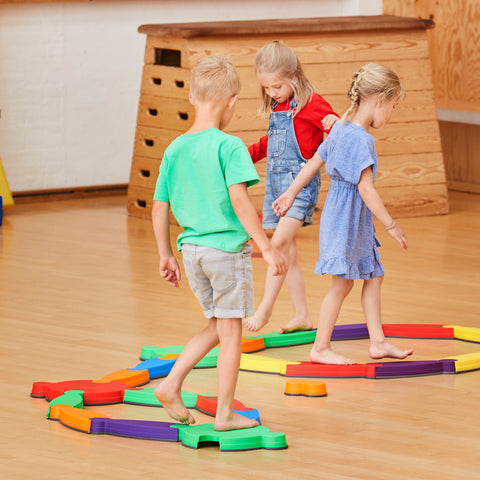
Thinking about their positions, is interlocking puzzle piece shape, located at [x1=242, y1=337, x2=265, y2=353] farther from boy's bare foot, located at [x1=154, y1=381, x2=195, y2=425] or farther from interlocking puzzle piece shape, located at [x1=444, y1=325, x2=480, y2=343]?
boy's bare foot, located at [x1=154, y1=381, x2=195, y2=425]

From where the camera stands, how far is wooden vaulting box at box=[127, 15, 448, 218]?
5.77 m

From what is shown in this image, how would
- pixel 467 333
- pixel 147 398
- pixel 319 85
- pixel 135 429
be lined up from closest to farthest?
pixel 135 429, pixel 147 398, pixel 467 333, pixel 319 85

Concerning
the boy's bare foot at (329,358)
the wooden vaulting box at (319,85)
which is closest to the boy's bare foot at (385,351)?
the boy's bare foot at (329,358)

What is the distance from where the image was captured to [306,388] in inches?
116

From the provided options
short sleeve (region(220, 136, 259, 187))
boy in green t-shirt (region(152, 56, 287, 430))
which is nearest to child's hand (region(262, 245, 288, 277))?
boy in green t-shirt (region(152, 56, 287, 430))

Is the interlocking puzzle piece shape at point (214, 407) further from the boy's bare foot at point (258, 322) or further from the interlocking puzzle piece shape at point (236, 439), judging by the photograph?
the boy's bare foot at point (258, 322)

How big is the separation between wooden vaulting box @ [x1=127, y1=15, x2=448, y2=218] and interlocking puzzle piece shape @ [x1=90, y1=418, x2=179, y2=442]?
129 inches

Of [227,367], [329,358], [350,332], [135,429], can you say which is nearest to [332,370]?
[329,358]

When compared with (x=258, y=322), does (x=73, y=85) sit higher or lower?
higher

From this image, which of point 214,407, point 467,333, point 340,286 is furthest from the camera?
point 467,333

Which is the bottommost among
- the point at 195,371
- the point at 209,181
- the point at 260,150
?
the point at 195,371

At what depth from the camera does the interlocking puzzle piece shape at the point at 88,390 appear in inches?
112

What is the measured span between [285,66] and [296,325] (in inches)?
35.1

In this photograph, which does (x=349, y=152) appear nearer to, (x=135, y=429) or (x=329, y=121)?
(x=329, y=121)
